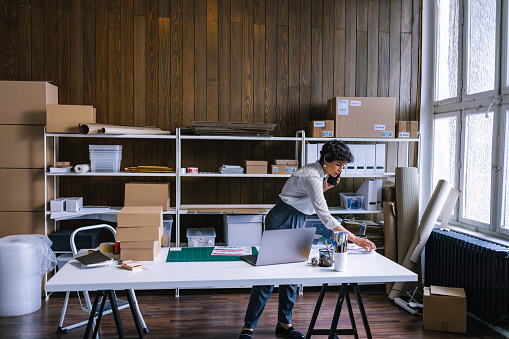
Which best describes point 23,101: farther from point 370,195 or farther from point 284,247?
point 370,195

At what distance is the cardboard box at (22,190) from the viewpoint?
438 cm

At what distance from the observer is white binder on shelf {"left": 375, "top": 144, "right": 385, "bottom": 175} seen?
15.4 feet

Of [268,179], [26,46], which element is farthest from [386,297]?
[26,46]

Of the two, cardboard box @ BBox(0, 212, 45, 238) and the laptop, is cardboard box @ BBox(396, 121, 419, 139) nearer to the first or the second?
the laptop

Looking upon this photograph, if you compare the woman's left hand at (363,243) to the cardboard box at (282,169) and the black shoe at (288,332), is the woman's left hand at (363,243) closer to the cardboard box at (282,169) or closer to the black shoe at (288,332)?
the black shoe at (288,332)

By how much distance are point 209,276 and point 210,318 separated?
4.85 feet

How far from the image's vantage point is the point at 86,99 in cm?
475

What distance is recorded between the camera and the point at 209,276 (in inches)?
103

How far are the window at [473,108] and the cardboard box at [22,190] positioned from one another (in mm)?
3857

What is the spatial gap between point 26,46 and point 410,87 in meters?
3.92

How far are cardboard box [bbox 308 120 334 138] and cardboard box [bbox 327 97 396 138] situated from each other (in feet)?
0.21

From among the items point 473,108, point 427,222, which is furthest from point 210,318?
point 473,108

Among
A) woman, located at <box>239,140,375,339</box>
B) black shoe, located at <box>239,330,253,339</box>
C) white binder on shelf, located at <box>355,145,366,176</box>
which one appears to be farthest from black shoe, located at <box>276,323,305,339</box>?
white binder on shelf, located at <box>355,145,366,176</box>

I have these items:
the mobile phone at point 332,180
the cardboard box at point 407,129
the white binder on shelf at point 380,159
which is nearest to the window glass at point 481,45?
the cardboard box at point 407,129
